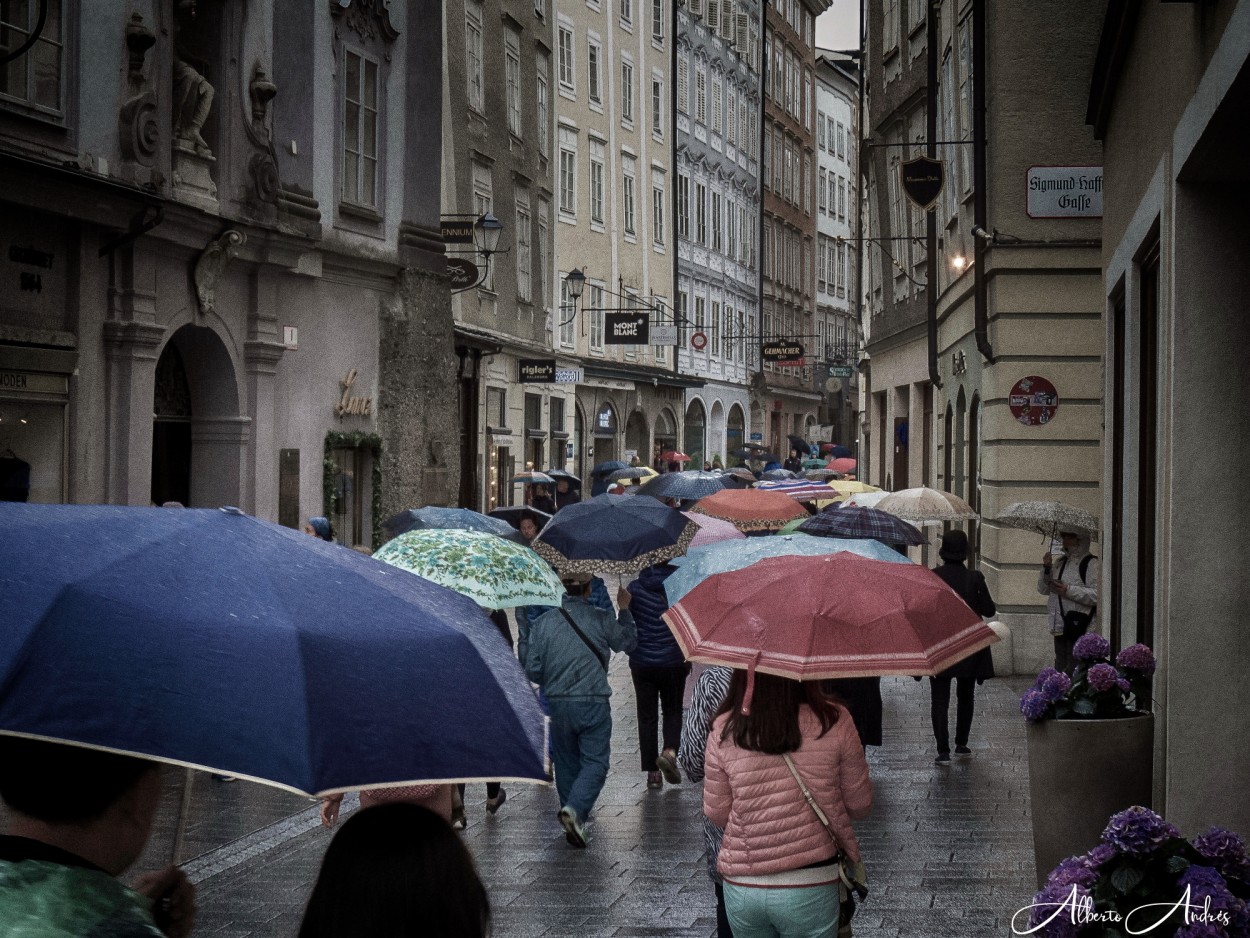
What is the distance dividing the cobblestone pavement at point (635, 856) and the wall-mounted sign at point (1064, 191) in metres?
5.80

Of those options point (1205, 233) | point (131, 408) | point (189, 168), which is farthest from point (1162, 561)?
point (189, 168)

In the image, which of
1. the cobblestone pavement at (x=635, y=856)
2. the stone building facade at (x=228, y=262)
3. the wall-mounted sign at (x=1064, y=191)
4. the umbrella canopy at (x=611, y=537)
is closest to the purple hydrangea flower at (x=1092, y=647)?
the cobblestone pavement at (x=635, y=856)

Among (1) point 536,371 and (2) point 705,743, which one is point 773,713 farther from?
(1) point 536,371

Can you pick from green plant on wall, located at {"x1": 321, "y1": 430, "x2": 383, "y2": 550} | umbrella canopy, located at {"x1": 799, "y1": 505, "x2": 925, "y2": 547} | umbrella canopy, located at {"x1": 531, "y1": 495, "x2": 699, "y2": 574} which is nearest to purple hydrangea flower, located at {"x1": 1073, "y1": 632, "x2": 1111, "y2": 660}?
umbrella canopy, located at {"x1": 531, "y1": 495, "x2": 699, "y2": 574}

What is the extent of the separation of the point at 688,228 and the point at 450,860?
5567cm

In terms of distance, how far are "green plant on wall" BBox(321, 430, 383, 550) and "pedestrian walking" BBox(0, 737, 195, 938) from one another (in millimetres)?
19816

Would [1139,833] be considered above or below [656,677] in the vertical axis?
above

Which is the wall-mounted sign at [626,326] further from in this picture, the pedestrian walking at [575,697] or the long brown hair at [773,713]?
the long brown hair at [773,713]

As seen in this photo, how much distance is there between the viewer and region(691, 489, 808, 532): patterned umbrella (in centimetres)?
1634

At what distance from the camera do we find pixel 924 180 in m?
21.2

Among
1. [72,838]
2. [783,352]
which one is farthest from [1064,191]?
[783,352]

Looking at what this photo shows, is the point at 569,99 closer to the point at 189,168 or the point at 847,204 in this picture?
the point at 189,168

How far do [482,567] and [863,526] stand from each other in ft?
20.6

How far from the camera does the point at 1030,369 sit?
1833 centimetres
